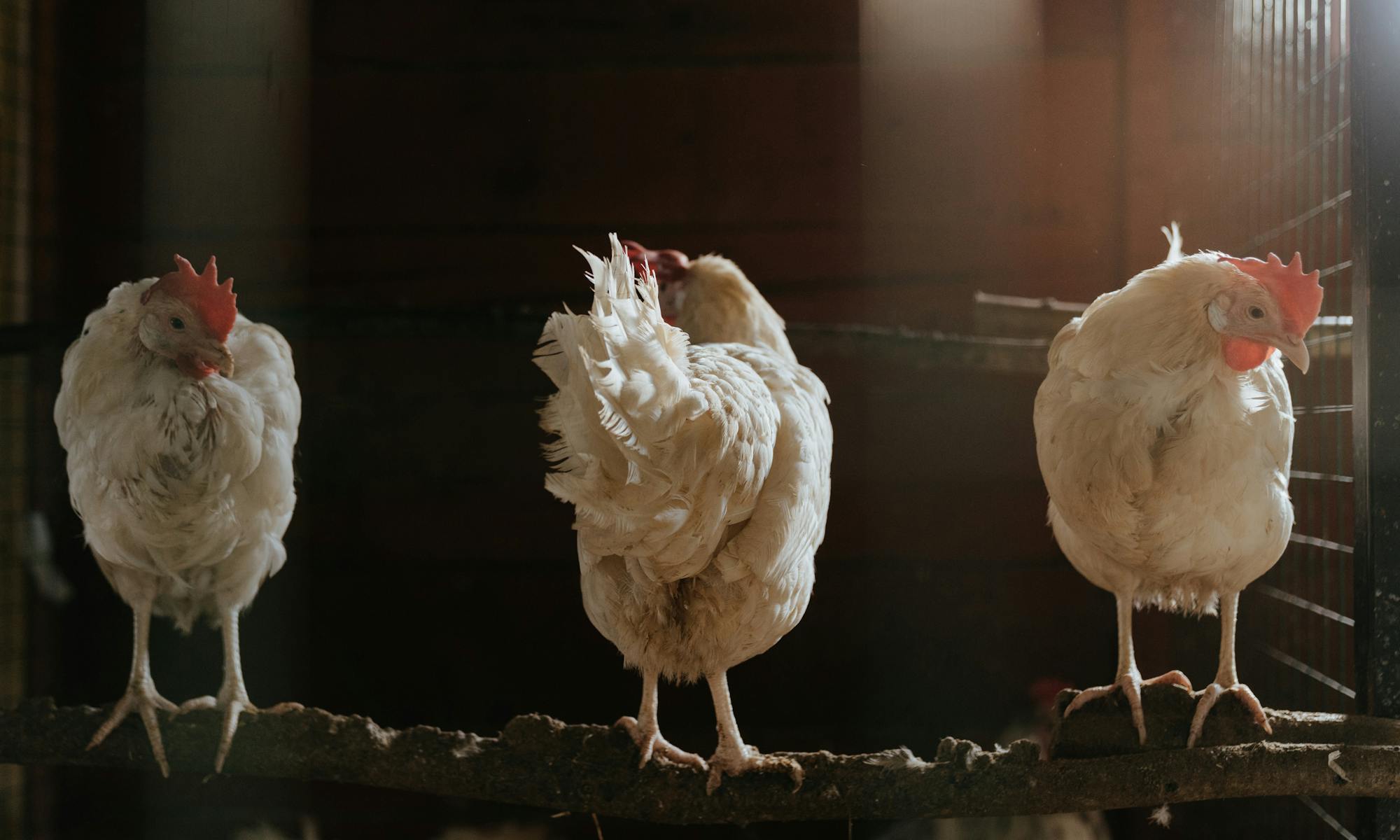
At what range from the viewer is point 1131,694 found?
1.03 meters

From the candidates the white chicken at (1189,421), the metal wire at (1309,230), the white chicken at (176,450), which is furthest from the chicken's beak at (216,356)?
the metal wire at (1309,230)

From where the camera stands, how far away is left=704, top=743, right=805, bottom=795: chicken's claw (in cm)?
97

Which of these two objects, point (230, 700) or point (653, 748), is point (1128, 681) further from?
point (230, 700)

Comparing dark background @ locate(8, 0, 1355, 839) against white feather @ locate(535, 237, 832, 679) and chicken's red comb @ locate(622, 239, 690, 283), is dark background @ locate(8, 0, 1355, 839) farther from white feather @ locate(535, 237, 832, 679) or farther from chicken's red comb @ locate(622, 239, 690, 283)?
white feather @ locate(535, 237, 832, 679)

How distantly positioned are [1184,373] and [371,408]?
0.99 m

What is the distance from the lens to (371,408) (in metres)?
1.21

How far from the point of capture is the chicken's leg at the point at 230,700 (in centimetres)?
105

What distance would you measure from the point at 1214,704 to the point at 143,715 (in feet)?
4.02

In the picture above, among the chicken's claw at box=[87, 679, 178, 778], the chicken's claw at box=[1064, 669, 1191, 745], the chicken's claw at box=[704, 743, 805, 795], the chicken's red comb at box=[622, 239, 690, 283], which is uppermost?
the chicken's red comb at box=[622, 239, 690, 283]

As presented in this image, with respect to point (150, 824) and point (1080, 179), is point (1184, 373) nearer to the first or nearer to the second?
point (1080, 179)

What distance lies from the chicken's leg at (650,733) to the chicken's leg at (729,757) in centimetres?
2

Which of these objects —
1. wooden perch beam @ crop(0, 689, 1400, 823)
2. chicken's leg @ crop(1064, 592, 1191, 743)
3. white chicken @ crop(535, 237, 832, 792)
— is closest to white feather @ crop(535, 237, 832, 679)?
white chicken @ crop(535, 237, 832, 792)

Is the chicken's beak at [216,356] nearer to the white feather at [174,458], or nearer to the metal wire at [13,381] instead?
the white feather at [174,458]

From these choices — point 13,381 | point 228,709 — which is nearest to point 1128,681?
point 228,709
